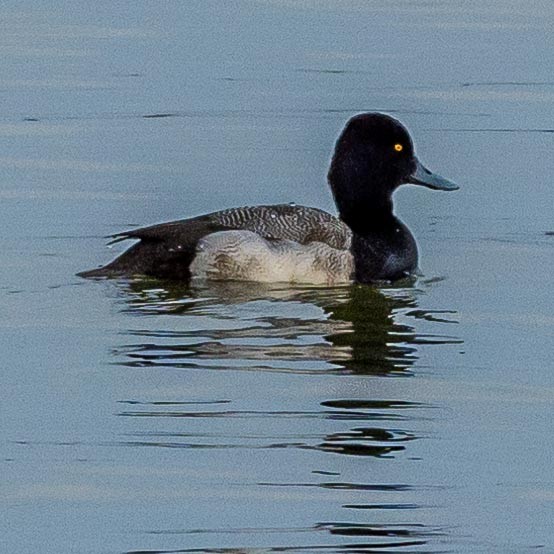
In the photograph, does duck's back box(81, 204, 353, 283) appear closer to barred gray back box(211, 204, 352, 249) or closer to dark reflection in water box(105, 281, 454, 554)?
barred gray back box(211, 204, 352, 249)

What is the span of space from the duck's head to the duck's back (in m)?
0.84

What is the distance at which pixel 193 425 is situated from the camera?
27.5 ft

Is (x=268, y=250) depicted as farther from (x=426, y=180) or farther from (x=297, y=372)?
(x=297, y=372)

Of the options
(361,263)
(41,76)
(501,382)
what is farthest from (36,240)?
(41,76)

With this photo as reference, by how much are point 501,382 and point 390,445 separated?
1.32 meters

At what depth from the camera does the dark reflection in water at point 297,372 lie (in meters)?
7.10

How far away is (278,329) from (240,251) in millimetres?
1276

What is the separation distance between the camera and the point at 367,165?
41.6ft

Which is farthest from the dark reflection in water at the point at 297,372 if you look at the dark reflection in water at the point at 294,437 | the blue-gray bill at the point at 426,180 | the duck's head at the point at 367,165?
the blue-gray bill at the point at 426,180

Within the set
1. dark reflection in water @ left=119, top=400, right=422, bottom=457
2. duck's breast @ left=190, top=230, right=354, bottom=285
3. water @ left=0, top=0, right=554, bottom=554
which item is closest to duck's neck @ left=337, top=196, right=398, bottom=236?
water @ left=0, top=0, right=554, bottom=554

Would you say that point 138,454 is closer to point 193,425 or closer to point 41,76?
point 193,425

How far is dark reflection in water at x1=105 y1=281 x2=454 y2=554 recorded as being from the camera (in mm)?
7098

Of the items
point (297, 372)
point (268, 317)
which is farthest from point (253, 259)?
point (297, 372)

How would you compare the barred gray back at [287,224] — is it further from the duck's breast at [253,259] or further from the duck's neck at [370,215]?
the duck's neck at [370,215]
